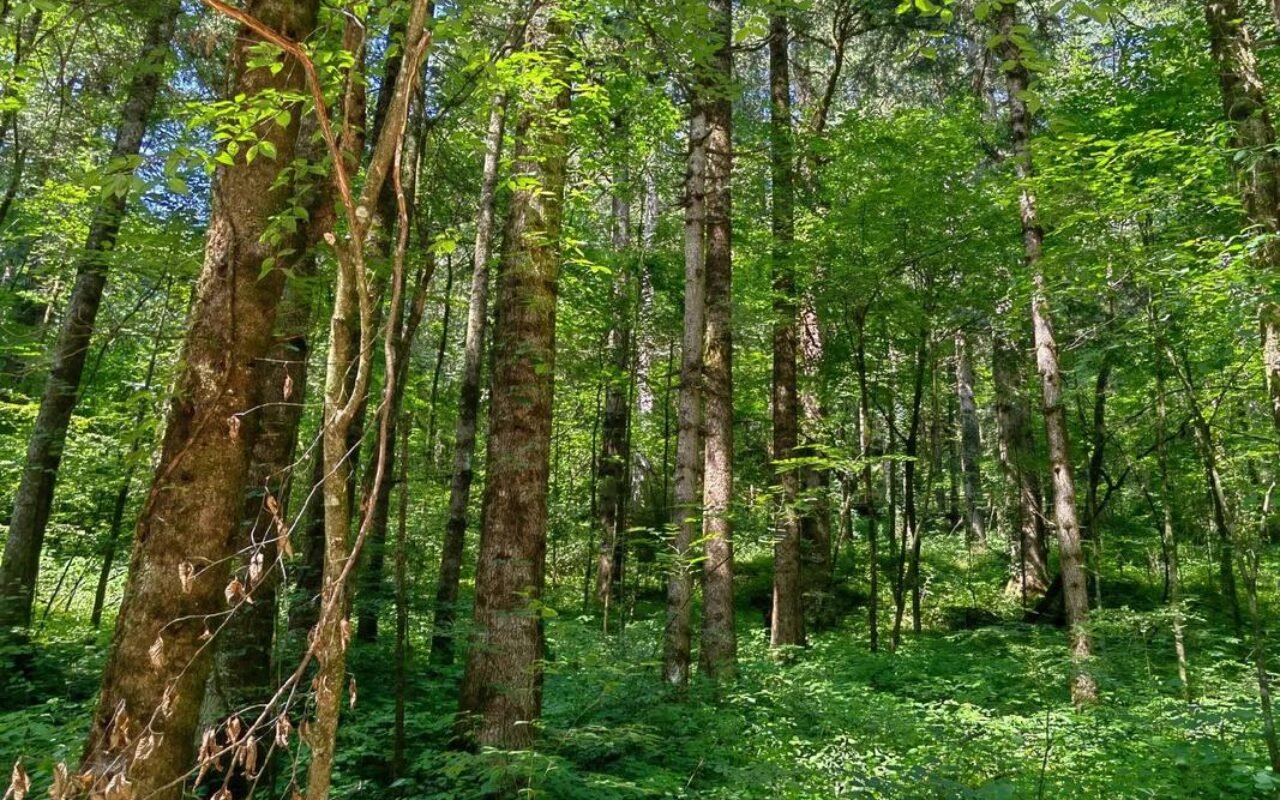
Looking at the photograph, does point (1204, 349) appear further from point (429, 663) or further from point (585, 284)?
point (429, 663)

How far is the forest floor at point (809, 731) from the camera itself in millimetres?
4191

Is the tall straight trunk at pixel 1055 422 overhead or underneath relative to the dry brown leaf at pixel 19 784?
overhead

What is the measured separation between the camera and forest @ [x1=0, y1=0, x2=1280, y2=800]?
2625 millimetres

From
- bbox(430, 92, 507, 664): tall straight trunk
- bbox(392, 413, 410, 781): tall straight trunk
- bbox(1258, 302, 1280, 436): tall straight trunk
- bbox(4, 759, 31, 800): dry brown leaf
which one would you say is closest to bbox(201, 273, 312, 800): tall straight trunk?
bbox(392, 413, 410, 781): tall straight trunk

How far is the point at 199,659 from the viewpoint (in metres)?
2.48

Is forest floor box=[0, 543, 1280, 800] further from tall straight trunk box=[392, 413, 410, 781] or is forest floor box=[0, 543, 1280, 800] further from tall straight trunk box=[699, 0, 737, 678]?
tall straight trunk box=[699, 0, 737, 678]

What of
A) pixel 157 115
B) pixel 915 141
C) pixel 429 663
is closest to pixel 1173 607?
pixel 915 141

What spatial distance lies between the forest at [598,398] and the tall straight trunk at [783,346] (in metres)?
0.09

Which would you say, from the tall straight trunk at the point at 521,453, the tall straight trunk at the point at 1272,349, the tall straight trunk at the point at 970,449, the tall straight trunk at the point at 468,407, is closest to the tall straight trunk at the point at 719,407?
the tall straight trunk at the point at 521,453

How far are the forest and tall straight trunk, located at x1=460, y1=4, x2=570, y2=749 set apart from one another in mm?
35

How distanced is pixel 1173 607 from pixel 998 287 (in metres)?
6.00

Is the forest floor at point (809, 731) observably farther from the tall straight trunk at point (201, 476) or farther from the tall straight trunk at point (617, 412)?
the tall straight trunk at point (617, 412)

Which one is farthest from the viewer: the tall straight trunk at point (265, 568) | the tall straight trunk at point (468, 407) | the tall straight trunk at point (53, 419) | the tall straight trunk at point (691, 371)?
the tall straight trunk at point (468, 407)

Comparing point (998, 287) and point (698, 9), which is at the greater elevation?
point (998, 287)
